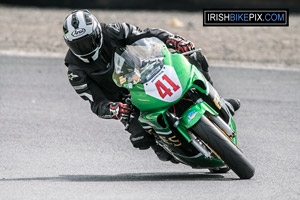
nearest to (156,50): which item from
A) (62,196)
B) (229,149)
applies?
(229,149)

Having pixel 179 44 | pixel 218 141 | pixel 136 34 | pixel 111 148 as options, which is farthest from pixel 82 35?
pixel 111 148

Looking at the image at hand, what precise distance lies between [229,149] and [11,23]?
1325 cm

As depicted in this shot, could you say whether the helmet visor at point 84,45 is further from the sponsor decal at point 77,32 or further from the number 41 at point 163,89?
the number 41 at point 163,89

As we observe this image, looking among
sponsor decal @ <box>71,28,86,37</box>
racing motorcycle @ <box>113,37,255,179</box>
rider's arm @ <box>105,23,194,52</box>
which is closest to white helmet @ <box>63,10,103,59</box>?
sponsor decal @ <box>71,28,86,37</box>

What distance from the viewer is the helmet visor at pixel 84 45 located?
21.0ft

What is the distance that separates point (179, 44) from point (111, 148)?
180 cm

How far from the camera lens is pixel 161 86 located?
5840 mm

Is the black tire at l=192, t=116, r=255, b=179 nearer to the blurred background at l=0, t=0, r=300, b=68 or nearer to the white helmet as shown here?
the white helmet

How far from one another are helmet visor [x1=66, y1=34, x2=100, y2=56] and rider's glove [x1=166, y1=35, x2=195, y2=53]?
69cm

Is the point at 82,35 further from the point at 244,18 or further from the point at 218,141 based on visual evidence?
the point at 244,18

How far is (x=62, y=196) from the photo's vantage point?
5.51m

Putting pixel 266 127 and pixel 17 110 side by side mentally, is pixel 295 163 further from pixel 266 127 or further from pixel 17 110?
pixel 17 110

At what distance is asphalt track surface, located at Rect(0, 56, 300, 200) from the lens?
227 inches

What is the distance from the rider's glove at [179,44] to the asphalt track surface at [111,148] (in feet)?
3.81
